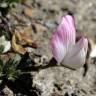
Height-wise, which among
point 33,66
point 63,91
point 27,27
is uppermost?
point 27,27

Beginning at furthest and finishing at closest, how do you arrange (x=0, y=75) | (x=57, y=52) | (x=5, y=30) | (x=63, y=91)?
1. (x=5, y=30)
2. (x=63, y=91)
3. (x=0, y=75)
4. (x=57, y=52)

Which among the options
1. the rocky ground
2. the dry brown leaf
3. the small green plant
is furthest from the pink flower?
the dry brown leaf

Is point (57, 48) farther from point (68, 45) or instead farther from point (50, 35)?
point (50, 35)

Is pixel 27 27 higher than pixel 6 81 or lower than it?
higher

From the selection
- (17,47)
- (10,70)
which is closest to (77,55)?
(10,70)

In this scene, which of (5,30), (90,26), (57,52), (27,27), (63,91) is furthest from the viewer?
(90,26)

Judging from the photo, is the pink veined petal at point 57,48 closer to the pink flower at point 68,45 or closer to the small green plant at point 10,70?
the pink flower at point 68,45

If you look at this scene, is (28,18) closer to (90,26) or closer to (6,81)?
(90,26)

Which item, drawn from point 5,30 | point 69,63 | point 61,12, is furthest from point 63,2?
point 69,63
